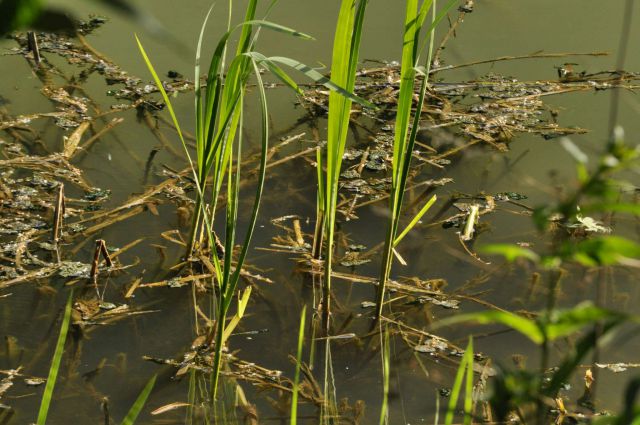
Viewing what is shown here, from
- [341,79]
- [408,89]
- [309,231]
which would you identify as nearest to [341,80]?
[341,79]

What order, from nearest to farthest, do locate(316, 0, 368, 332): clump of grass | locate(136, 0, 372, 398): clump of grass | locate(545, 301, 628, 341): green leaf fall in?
1. locate(545, 301, 628, 341): green leaf
2. locate(136, 0, 372, 398): clump of grass
3. locate(316, 0, 368, 332): clump of grass

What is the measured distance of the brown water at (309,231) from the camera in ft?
5.29

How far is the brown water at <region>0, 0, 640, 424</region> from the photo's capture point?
1613 millimetres

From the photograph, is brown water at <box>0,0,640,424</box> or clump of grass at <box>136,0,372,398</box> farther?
brown water at <box>0,0,640,424</box>

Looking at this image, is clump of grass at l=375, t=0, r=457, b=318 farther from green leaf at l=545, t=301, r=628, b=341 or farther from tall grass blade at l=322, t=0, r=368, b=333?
green leaf at l=545, t=301, r=628, b=341

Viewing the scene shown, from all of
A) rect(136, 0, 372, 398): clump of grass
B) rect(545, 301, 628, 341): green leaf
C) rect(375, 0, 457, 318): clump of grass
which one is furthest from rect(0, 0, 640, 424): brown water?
rect(545, 301, 628, 341): green leaf

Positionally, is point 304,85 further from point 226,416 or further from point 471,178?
point 226,416

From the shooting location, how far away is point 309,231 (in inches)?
81.8

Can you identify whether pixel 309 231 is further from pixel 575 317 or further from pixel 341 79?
pixel 575 317

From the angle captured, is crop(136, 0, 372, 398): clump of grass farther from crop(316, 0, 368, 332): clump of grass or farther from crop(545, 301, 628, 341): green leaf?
crop(545, 301, 628, 341): green leaf

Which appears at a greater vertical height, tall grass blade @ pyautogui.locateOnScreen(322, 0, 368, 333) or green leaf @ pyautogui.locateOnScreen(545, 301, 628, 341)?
tall grass blade @ pyautogui.locateOnScreen(322, 0, 368, 333)

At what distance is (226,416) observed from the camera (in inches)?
59.9

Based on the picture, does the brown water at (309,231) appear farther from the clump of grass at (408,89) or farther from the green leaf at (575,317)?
the green leaf at (575,317)

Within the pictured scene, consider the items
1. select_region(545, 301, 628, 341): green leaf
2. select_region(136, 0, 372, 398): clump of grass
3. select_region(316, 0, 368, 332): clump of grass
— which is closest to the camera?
select_region(545, 301, 628, 341): green leaf
